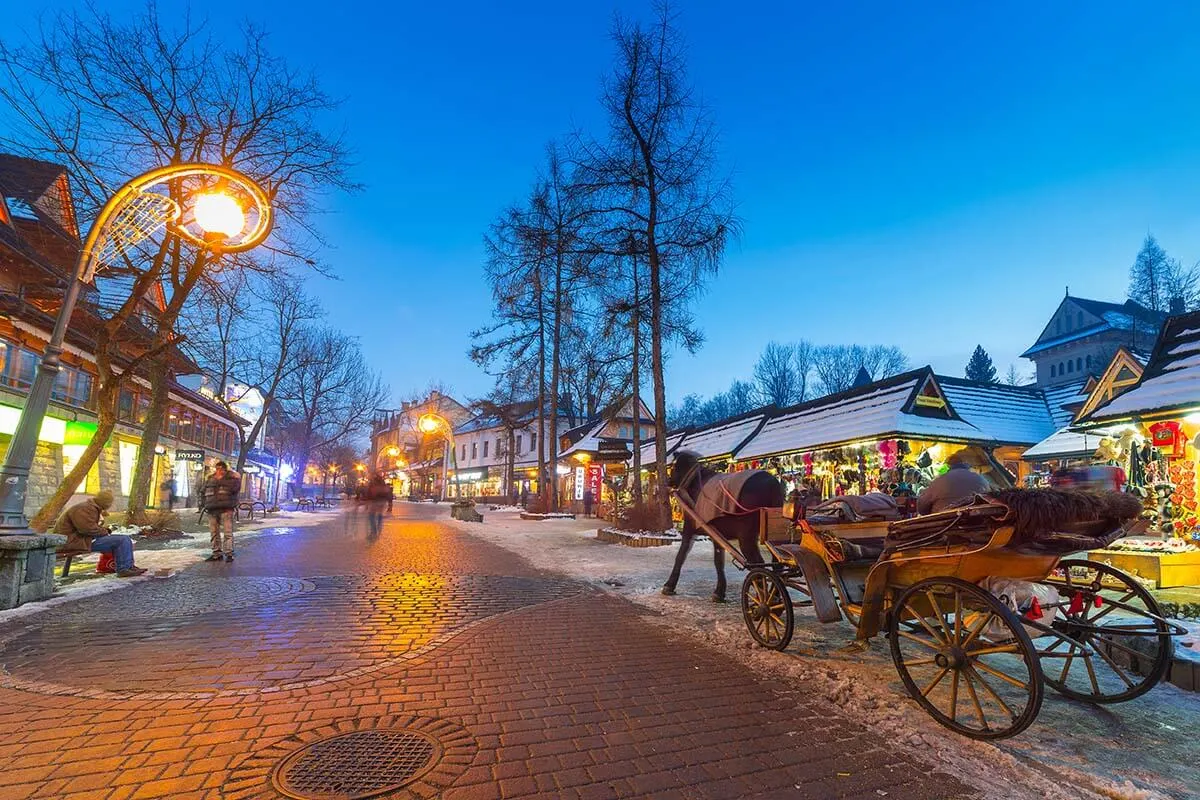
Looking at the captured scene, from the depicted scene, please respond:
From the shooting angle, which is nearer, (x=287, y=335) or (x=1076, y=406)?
(x=1076, y=406)

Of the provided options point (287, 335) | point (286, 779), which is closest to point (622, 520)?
point (286, 779)

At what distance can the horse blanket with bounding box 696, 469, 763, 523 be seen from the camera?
7.35m

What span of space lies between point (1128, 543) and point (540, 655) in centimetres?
949

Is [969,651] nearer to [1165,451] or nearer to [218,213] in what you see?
[218,213]

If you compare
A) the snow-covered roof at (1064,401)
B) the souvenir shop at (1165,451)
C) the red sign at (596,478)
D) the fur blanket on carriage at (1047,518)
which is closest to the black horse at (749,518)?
the fur blanket on carriage at (1047,518)

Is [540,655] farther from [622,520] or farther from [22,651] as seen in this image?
[622,520]

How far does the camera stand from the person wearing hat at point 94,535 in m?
9.07

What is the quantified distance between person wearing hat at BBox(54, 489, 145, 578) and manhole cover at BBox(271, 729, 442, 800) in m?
8.33

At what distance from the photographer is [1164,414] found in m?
8.90

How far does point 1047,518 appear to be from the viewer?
334cm

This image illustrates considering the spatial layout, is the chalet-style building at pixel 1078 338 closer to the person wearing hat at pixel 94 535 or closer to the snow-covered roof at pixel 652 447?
the snow-covered roof at pixel 652 447

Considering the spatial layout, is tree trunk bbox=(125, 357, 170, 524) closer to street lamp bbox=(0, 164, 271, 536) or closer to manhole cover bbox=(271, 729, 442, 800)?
street lamp bbox=(0, 164, 271, 536)

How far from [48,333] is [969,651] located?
26828 millimetres

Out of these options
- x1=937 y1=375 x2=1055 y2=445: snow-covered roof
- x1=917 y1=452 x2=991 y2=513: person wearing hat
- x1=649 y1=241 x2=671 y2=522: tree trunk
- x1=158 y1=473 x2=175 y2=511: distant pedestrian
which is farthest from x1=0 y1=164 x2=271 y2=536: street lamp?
x1=158 y1=473 x2=175 y2=511: distant pedestrian
